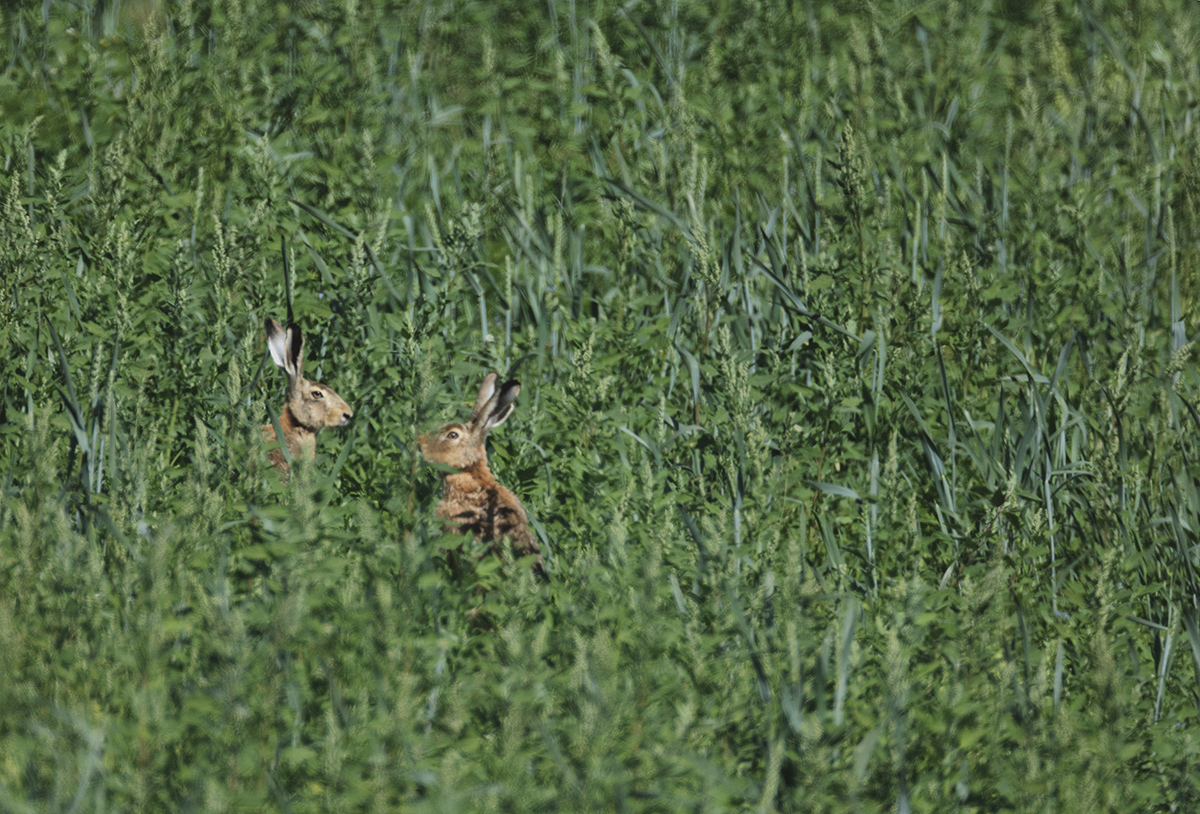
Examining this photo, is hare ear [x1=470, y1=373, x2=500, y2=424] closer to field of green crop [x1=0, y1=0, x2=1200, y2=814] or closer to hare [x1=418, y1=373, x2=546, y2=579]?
hare [x1=418, y1=373, x2=546, y2=579]

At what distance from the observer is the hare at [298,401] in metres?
4.18

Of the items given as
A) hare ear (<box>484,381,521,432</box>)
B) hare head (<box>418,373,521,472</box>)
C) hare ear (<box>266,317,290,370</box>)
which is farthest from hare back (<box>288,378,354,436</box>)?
hare ear (<box>484,381,521,432</box>)

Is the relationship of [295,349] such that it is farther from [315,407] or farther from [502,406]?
[502,406]

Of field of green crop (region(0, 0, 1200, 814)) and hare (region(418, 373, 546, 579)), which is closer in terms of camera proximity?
field of green crop (region(0, 0, 1200, 814))

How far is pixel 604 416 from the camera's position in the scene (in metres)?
3.64

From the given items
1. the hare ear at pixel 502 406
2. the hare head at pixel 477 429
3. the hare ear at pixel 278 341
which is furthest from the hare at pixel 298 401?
the hare ear at pixel 502 406

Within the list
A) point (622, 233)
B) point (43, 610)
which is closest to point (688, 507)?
point (622, 233)

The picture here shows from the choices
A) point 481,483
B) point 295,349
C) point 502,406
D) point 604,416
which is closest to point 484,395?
point 502,406

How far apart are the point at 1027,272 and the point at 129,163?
3.56 m

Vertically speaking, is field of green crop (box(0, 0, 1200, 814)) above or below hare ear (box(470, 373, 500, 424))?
above

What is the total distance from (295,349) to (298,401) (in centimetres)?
26

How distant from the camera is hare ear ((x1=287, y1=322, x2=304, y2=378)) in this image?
417cm

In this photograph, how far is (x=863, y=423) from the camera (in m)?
3.93

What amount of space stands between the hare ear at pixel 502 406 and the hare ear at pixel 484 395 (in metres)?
0.03
